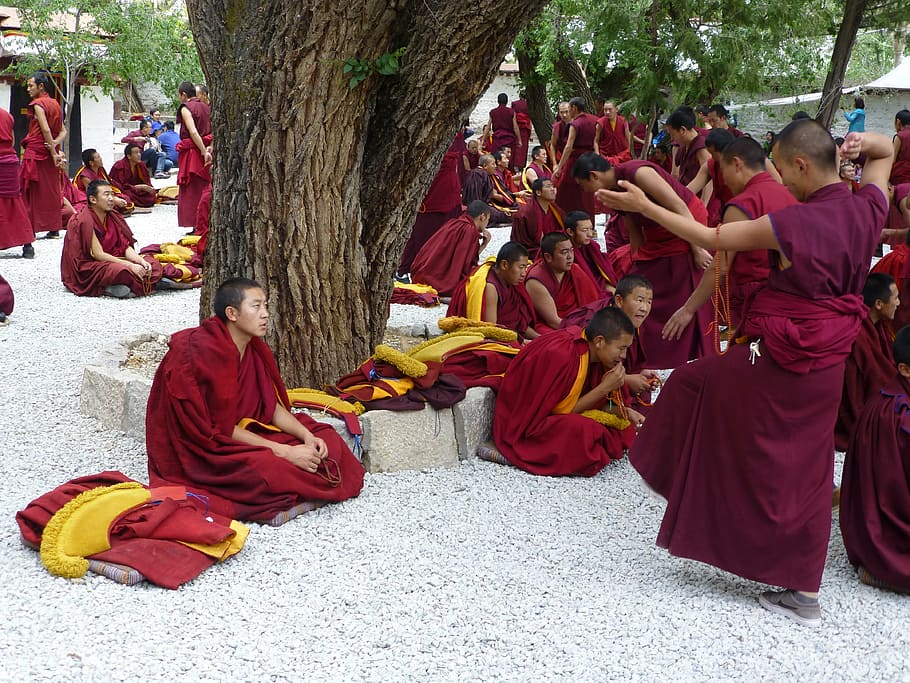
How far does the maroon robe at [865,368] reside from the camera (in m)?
4.35

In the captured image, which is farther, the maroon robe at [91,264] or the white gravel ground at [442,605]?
the maroon robe at [91,264]

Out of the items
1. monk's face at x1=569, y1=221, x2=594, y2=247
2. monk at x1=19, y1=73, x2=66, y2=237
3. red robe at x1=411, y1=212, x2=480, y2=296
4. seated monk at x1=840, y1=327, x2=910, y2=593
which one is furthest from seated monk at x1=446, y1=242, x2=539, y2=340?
monk at x1=19, y1=73, x2=66, y2=237

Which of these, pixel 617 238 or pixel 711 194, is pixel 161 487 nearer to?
pixel 711 194

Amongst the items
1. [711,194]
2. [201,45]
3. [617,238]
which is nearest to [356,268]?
[201,45]

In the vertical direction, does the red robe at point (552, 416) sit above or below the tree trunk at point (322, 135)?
below

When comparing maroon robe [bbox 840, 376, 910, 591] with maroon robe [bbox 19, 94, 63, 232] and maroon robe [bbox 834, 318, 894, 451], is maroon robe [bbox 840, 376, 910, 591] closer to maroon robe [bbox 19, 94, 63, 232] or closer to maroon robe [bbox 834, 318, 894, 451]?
maroon robe [bbox 834, 318, 894, 451]

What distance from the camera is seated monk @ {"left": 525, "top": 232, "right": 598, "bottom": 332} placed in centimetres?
561

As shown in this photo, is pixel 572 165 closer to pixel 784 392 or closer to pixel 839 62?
pixel 839 62

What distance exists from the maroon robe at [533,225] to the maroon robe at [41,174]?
4.68m

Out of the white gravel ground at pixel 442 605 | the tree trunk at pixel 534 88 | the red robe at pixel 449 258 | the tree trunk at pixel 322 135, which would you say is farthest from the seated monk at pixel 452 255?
the tree trunk at pixel 534 88

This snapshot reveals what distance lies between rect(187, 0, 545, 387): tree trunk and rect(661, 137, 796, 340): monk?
3.61ft

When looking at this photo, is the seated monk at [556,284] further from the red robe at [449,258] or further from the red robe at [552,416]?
the red robe at [449,258]

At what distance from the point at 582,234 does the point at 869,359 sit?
2.06 meters

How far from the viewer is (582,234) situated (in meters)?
6.00
